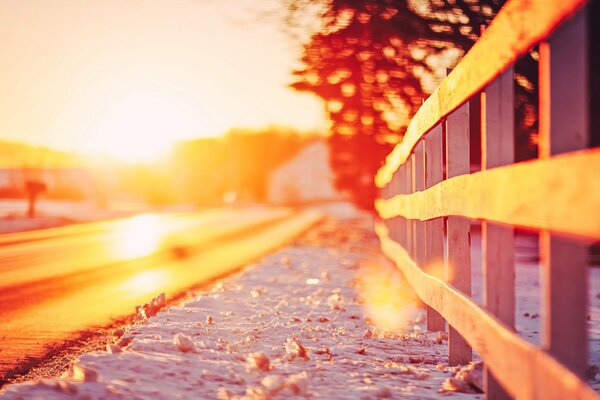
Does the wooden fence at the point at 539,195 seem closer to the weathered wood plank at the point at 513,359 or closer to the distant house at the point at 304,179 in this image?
the weathered wood plank at the point at 513,359

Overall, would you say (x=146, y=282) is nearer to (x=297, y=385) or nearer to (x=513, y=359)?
(x=297, y=385)

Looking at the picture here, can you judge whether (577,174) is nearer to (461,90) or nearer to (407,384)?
(461,90)

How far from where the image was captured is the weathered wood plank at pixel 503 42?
2.01m

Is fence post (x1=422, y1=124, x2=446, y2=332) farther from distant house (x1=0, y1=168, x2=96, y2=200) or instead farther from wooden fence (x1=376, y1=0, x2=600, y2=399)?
distant house (x1=0, y1=168, x2=96, y2=200)

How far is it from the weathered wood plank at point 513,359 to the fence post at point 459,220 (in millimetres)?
117

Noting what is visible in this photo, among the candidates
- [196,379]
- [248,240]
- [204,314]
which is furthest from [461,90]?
[248,240]

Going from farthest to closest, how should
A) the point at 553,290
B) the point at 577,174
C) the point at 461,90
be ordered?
the point at 461,90
the point at 553,290
the point at 577,174

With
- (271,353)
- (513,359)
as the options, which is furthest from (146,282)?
(513,359)

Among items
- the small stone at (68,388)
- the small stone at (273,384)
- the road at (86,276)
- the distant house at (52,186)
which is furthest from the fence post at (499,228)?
the distant house at (52,186)

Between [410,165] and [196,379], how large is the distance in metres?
4.08

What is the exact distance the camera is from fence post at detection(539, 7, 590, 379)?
202 centimetres

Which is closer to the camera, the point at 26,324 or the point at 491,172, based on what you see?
the point at 491,172

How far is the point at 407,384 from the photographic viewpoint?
144 inches

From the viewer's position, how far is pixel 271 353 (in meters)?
4.30
